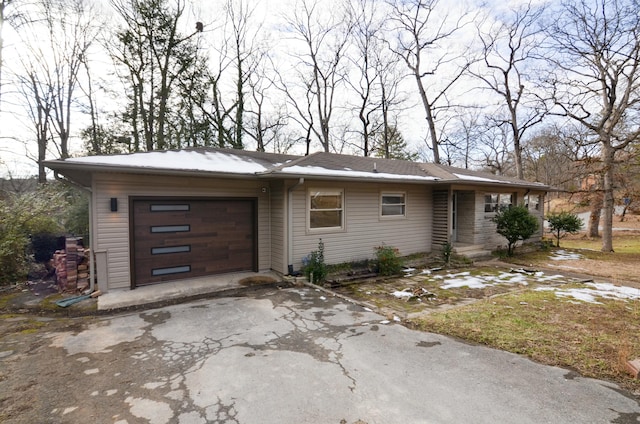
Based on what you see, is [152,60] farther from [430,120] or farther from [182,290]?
[430,120]

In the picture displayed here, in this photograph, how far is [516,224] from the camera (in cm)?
1006

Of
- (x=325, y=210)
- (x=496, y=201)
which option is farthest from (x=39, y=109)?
(x=496, y=201)

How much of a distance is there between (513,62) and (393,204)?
48.5ft

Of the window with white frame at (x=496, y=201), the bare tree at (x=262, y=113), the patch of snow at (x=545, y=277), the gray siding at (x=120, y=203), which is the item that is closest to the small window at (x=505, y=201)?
the window with white frame at (x=496, y=201)

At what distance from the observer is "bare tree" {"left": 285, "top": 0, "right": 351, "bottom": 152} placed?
18109 millimetres

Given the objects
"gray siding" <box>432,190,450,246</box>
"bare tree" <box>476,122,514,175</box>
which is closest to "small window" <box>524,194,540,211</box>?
"gray siding" <box>432,190,450,246</box>

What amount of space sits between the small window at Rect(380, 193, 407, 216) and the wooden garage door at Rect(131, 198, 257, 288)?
152 inches

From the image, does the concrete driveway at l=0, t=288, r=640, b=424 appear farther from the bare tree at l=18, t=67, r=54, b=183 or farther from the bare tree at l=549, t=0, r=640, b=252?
the bare tree at l=18, t=67, r=54, b=183

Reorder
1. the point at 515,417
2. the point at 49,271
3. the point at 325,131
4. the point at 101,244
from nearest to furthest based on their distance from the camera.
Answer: the point at 515,417 < the point at 101,244 < the point at 49,271 < the point at 325,131

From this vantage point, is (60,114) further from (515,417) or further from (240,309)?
(515,417)

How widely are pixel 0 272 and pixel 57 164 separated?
3758mm

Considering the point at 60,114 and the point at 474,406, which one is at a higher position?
the point at 60,114

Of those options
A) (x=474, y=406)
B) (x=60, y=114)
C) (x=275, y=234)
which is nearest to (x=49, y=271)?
(x=275, y=234)

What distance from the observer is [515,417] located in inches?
97.1
